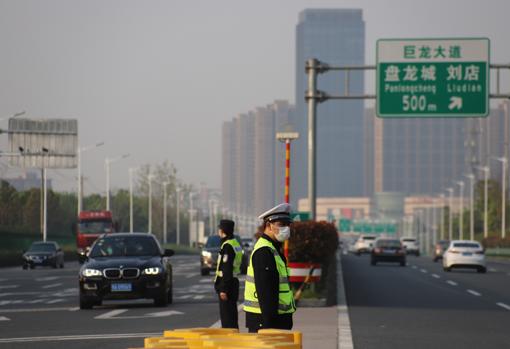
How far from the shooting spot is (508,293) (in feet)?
113

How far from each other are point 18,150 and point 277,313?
206ft

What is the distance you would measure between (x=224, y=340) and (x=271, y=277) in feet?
6.23

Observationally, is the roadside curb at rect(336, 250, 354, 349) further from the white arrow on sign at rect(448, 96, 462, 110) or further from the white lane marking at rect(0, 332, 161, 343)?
the white arrow on sign at rect(448, 96, 462, 110)

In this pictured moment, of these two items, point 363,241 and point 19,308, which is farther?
point 363,241

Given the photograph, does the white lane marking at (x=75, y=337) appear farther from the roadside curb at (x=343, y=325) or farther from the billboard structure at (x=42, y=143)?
the billboard structure at (x=42, y=143)

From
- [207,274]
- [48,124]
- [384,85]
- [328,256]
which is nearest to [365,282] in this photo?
[384,85]

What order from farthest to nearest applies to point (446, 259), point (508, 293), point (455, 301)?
point (446, 259) → point (508, 293) → point (455, 301)

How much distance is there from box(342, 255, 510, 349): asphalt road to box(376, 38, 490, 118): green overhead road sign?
525 centimetres

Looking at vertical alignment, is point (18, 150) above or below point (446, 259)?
above

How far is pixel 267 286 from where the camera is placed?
34.8 feet

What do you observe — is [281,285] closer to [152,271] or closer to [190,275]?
[152,271]

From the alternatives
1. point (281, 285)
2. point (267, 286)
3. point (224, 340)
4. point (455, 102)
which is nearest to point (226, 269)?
point (281, 285)

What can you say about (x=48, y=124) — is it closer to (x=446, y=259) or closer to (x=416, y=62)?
(x=446, y=259)

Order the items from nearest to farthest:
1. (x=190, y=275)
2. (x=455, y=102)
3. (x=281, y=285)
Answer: (x=281, y=285)
(x=455, y=102)
(x=190, y=275)
